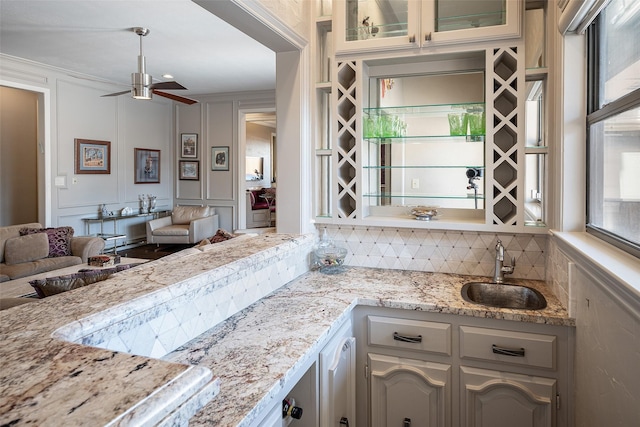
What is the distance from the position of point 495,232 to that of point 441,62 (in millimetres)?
1032

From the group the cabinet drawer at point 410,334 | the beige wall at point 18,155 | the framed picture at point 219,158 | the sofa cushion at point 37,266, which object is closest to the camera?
the cabinet drawer at point 410,334

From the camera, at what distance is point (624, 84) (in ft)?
4.68

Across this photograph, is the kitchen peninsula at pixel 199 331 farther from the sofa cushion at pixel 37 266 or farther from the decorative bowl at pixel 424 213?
the sofa cushion at pixel 37 266

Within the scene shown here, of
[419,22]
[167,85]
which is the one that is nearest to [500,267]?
[419,22]

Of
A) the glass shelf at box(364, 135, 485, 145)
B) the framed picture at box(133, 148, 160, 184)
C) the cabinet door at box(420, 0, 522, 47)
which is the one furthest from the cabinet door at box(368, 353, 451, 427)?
the framed picture at box(133, 148, 160, 184)

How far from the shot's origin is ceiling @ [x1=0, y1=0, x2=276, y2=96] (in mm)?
3881

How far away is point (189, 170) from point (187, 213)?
3.29 feet

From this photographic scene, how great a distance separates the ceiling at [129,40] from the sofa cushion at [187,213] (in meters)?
2.24

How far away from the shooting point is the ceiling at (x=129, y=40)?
3.88 m

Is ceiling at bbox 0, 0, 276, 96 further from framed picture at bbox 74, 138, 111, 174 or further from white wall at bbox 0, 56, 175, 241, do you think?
framed picture at bbox 74, 138, 111, 174

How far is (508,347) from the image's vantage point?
6.02 ft

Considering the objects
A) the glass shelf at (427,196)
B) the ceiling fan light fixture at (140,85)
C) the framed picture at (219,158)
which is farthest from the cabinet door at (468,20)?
the framed picture at (219,158)

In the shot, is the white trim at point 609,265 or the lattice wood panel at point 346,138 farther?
the lattice wood panel at point 346,138

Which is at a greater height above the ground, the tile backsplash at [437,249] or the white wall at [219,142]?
the white wall at [219,142]
